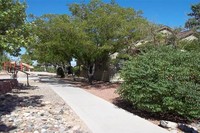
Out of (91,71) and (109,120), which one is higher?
(91,71)

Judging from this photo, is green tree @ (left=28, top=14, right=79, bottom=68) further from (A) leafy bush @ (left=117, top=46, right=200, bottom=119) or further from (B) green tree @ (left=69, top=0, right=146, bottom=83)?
(A) leafy bush @ (left=117, top=46, right=200, bottom=119)

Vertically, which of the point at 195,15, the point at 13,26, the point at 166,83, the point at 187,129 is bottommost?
the point at 187,129

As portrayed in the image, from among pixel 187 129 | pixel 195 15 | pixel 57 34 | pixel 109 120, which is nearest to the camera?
pixel 187 129

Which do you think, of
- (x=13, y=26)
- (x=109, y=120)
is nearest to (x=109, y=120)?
(x=109, y=120)

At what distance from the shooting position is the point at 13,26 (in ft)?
39.0

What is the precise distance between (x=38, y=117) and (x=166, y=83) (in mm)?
4510

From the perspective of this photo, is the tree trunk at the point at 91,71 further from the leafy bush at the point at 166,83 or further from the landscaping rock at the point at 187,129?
the landscaping rock at the point at 187,129

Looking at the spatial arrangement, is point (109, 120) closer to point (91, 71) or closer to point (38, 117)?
point (38, 117)

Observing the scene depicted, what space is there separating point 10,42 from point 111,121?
4.23 m

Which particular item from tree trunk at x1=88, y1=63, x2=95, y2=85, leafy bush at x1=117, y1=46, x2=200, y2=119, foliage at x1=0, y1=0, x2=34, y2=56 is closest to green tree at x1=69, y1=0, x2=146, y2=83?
tree trunk at x1=88, y1=63, x2=95, y2=85

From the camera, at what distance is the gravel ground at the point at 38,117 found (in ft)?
26.8

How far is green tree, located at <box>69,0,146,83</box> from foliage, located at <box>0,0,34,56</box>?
819 centimetres

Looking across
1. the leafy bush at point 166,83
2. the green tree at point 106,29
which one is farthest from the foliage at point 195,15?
the leafy bush at point 166,83

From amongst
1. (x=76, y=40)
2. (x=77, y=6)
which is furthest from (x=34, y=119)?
(x=77, y=6)
